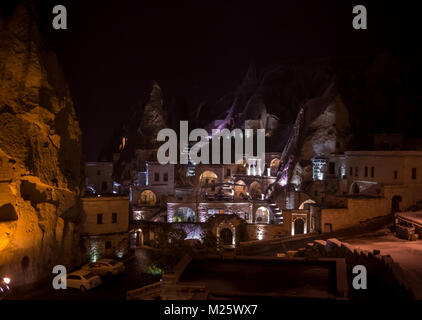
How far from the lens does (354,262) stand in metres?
19.0

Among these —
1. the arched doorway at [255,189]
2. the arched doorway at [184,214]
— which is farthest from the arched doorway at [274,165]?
the arched doorway at [184,214]

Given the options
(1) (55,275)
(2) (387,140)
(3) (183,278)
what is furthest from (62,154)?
(2) (387,140)

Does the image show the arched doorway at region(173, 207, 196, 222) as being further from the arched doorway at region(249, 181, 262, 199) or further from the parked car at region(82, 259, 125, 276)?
the parked car at region(82, 259, 125, 276)

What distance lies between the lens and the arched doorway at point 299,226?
35250 millimetres

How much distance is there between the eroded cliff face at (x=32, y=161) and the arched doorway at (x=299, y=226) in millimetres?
20415

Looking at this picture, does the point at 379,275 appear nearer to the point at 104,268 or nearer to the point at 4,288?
the point at 104,268

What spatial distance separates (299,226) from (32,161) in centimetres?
2458

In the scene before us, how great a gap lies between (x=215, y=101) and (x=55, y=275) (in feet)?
178

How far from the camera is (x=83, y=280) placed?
896 inches

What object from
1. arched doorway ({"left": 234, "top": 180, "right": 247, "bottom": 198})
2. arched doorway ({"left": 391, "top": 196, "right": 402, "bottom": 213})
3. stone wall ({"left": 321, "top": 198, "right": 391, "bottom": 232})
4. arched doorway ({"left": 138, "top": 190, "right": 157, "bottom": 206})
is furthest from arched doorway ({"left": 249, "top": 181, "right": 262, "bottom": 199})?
arched doorway ({"left": 391, "top": 196, "right": 402, "bottom": 213})

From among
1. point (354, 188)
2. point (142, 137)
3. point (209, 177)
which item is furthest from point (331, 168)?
point (142, 137)

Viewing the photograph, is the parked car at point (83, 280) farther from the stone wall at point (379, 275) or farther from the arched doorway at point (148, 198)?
the arched doorway at point (148, 198)

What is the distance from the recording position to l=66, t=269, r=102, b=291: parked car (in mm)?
22719
